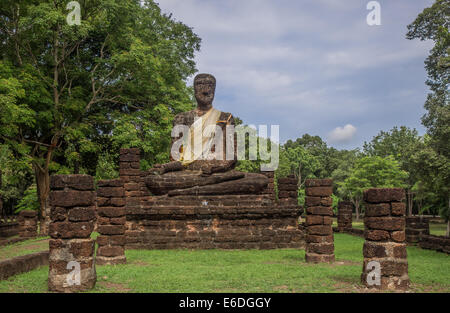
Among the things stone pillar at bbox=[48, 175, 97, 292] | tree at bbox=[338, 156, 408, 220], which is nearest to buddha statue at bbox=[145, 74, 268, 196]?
stone pillar at bbox=[48, 175, 97, 292]

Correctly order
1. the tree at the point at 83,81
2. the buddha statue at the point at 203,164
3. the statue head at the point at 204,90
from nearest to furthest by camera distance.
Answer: the buddha statue at the point at 203,164, the statue head at the point at 204,90, the tree at the point at 83,81

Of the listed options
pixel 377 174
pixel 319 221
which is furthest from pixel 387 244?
pixel 377 174

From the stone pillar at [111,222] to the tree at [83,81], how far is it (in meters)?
8.44

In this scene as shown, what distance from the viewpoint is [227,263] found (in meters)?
9.52

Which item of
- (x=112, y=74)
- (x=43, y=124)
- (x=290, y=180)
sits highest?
(x=112, y=74)

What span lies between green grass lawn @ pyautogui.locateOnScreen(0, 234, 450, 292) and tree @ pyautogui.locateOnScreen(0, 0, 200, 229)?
32.7 ft

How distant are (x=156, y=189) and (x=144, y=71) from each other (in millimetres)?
9017

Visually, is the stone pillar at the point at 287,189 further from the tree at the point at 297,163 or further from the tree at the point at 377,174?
the tree at the point at 297,163

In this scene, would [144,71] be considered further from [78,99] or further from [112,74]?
[78,99]

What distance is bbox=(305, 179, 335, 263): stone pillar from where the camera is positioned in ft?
31.4

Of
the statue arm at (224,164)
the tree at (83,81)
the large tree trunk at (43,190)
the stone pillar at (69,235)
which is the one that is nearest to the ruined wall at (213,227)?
the statue arm at (224,164)

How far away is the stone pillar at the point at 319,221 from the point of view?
31.4ft

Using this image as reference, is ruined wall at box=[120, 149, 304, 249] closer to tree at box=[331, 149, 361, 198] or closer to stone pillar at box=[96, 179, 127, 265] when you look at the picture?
stone pillar at box=[96, 179, 127, 265]

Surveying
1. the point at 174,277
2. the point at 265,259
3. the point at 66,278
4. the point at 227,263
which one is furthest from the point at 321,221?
the point at 66,278
